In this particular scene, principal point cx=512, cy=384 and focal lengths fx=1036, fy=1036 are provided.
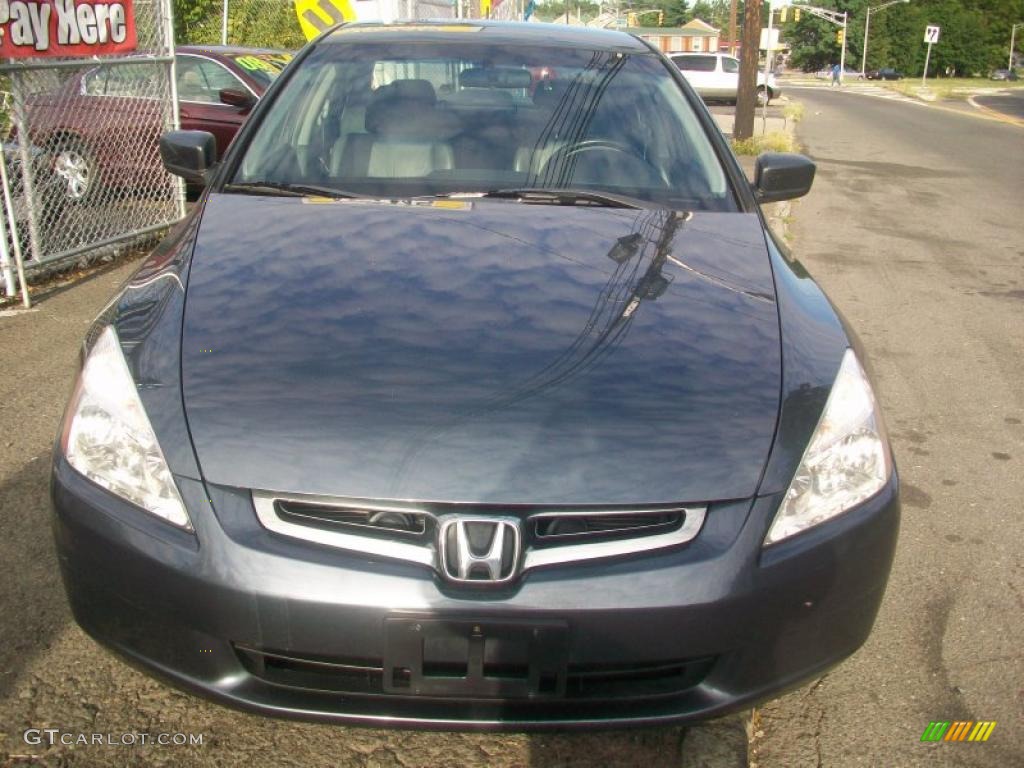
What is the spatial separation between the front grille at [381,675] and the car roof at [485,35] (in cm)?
249

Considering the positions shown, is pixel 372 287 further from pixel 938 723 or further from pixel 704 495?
pixel 938 723

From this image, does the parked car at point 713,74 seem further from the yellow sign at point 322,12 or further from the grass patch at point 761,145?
the yellow sign at point 322,12

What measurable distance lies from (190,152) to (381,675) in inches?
88.8

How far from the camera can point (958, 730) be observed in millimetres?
2510

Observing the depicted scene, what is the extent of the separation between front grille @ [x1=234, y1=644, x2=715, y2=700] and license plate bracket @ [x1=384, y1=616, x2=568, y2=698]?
5cm

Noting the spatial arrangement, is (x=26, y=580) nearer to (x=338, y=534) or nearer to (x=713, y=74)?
(x=338, y=534)

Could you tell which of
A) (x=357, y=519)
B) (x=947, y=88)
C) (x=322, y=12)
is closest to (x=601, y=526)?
(x=357, y=519)

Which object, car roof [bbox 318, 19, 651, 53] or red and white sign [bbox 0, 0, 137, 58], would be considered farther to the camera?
red and white sign [bbox 0, 0, 137, 58]

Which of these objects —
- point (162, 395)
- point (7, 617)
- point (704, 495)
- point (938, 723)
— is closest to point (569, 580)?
point (704, 495)

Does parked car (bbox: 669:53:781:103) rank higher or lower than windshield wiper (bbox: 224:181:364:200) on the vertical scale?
lower

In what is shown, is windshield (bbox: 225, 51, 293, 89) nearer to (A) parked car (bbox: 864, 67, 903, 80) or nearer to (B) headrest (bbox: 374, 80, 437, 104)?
(B) headrest (bbox: 374, 80, 437, 104)

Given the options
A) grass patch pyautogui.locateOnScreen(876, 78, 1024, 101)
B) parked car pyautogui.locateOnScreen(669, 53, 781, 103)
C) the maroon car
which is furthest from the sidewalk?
grass patch pyautogui.locateOnScreen(876, 78, 1024, 101)

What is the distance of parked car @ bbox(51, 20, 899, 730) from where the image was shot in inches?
74.6

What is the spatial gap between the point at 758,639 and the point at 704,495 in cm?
29
